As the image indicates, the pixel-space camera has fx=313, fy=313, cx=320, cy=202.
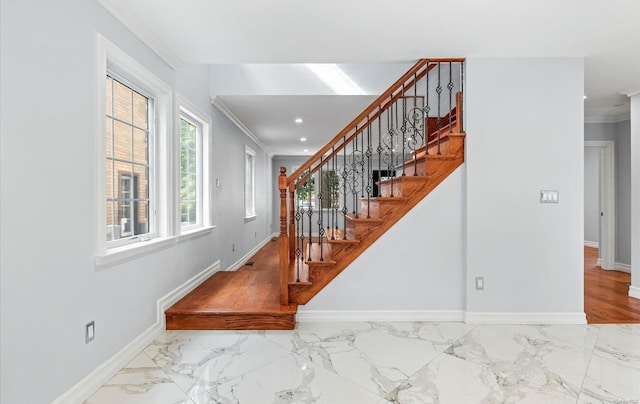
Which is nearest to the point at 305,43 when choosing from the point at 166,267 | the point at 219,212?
the point at 166,267

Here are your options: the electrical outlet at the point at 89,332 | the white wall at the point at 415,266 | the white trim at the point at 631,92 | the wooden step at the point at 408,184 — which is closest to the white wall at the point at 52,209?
the electrical outlet at the point at 89,332

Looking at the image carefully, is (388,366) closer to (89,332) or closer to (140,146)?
(89,332)

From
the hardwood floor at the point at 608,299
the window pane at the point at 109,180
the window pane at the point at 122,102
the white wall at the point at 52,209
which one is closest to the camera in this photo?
the white wall at the point at 52,209

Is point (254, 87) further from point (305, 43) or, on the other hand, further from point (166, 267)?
point (166, 267)

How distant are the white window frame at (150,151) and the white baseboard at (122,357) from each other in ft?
1.84

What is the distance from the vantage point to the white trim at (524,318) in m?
2.84

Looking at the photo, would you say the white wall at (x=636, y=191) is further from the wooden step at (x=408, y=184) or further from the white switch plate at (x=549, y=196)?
the wooden step at (x=408, y=184)

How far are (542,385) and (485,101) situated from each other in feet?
7.35

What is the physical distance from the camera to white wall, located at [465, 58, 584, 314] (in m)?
2.83

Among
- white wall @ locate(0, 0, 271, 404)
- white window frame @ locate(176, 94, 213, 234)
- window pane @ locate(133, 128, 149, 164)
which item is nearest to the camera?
white wall @ locate(0, 0, 271, 404)

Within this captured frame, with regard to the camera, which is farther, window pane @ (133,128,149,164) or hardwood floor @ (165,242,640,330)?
hardwood floor @ (165,242,640,330)

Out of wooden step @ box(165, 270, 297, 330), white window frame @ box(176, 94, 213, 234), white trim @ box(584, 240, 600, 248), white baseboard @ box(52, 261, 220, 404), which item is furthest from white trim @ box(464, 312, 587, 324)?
white trim @ box(584, 240, 600, 248)

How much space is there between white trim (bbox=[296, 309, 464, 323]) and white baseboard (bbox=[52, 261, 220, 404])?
117cm

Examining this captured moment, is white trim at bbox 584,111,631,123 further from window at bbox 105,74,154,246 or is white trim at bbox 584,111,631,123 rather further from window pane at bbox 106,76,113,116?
window pane at bbox 106,76,113,116
